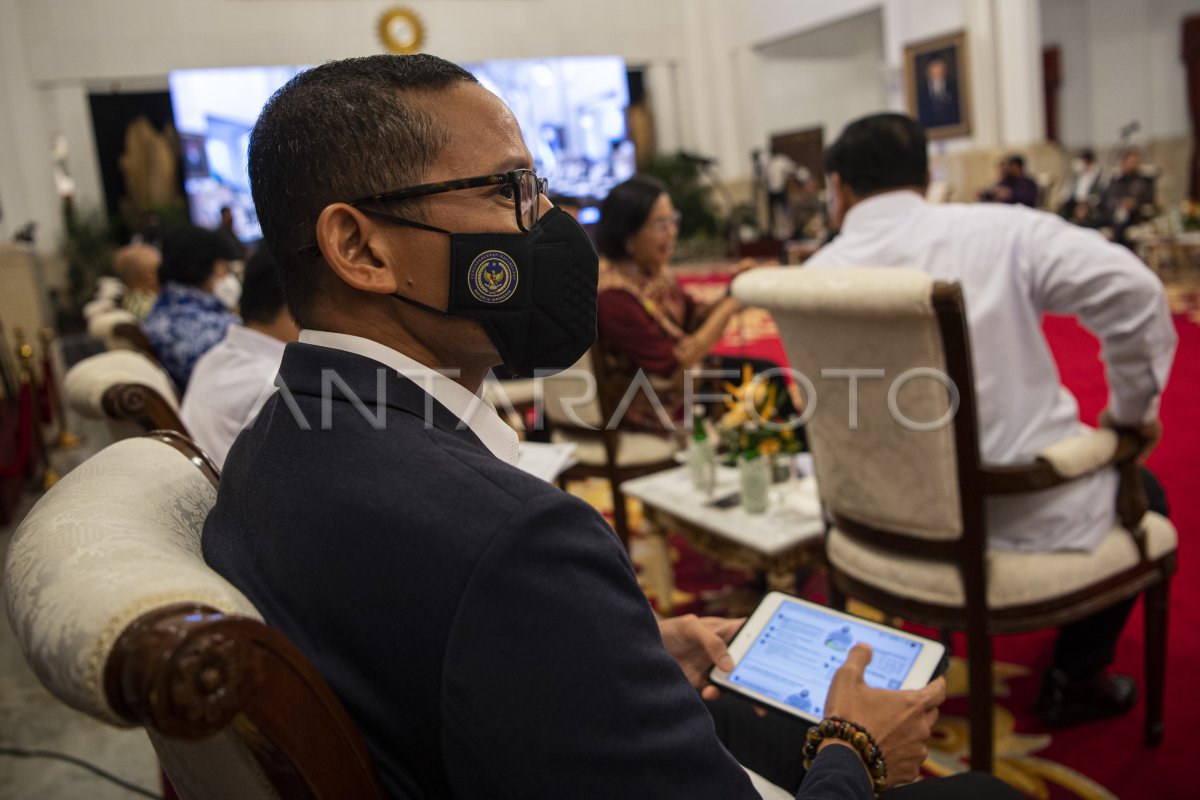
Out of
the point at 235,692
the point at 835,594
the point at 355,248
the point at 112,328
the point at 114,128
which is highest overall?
the point at 114,128

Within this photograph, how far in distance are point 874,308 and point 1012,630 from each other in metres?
0.79

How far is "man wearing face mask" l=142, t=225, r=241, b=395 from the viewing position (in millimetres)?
3764

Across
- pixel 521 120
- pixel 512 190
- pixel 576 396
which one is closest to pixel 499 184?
pixel 512 190

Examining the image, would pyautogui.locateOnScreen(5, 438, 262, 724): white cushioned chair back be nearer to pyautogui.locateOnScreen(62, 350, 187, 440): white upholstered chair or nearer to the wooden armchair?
the wooden armchair

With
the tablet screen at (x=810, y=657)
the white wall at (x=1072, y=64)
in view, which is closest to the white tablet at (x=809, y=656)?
the tablet screen at (x=810, y=657)

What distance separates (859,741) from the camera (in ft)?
3.53

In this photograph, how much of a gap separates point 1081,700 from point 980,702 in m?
0.47

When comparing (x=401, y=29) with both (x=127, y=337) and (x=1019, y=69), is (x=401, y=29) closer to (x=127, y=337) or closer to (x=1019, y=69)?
(x=1019, y=69)

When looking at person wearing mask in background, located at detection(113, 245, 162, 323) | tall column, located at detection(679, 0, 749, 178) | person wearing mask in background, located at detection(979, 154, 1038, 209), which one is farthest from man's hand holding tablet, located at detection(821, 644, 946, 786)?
tall column, located at detection(679, 0, 749, 178)

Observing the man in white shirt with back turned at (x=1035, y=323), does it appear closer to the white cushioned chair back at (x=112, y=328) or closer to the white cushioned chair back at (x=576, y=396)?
the white cushioned chair back at (x=576, y=396)

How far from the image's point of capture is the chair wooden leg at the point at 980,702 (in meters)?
2.05

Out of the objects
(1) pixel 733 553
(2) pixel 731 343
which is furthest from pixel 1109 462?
(2) pixel 731 343

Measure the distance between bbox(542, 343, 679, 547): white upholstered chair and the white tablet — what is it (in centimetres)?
218

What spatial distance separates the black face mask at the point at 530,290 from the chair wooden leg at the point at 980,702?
1.36 meters
